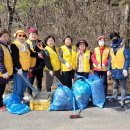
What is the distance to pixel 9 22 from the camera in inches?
493

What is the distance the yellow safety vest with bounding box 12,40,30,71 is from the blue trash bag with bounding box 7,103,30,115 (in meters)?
0.81

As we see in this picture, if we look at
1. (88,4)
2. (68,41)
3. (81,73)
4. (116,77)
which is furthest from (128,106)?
(88,4)

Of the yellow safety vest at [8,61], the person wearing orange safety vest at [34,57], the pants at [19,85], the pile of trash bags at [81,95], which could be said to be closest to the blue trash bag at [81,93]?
the pile of trash bags at [81,95]

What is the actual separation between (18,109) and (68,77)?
58.8 inches

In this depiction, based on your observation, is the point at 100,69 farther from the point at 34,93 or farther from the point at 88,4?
the point at 88,4

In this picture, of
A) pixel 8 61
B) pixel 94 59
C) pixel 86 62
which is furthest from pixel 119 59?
pixel 8 61

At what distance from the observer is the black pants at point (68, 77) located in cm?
914

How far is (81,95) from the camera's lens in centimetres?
849

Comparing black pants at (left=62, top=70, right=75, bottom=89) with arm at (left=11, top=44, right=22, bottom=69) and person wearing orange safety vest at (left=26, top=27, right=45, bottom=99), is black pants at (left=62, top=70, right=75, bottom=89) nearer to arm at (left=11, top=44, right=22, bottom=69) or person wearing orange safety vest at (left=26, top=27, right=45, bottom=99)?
person wearing orange safety vest at (left=26, top=27, right=45, bottom=99)

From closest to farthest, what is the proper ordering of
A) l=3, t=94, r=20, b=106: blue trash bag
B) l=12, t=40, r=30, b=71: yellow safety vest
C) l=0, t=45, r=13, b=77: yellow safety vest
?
1. l=0, t=45, r=13, b=77: yellow safety vest
2. l=12, t=40, r=30, b=71: yellow safety vest
3. l=3, t=94, r=20, b=106: blue trash bag

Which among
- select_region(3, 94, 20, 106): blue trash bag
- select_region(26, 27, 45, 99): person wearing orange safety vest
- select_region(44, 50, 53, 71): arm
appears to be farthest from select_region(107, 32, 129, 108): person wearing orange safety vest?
select_region(3, 94, 20, 106): blue trash bag

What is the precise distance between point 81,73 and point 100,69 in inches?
18.4

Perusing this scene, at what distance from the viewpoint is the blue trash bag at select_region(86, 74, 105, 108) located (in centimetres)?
861

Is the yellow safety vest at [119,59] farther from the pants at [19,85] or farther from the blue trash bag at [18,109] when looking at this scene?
the blue trash bag at [18,109]
